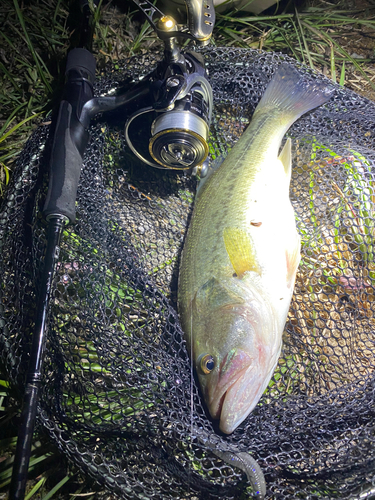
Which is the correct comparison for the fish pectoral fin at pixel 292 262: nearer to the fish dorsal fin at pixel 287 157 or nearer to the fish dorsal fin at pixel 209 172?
the fish dorsal fin at pixel 287 157

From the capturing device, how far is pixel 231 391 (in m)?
1.83

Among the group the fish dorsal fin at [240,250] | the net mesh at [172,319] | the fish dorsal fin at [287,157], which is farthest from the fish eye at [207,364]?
the fish dorsal fin at [287,157]

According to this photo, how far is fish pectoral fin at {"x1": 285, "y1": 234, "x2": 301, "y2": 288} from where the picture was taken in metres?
2.17

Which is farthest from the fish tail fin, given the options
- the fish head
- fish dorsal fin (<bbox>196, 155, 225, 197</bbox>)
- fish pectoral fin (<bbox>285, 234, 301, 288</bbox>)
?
the fish head

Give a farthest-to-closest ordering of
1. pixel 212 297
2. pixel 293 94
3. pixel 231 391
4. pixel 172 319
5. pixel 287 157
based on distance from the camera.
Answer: pixel 293 94 < pixel 287 157 < pixel 172 319 < pixel 212 297 < pixel 231 391

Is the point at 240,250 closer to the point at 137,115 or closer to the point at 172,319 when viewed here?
the point at 172,319

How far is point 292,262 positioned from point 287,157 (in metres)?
0.82

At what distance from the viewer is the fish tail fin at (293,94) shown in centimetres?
266

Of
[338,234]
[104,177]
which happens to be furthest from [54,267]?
[338,234]

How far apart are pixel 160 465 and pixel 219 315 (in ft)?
2.96

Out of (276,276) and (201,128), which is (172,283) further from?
(201,128)

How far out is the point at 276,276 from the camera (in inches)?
83.7

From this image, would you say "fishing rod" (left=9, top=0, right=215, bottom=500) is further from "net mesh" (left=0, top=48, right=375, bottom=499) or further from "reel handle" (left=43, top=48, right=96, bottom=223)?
"net mesh" (left=0, top=48, right=375, bottom=499)

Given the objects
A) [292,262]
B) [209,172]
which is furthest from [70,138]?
[292,262]
